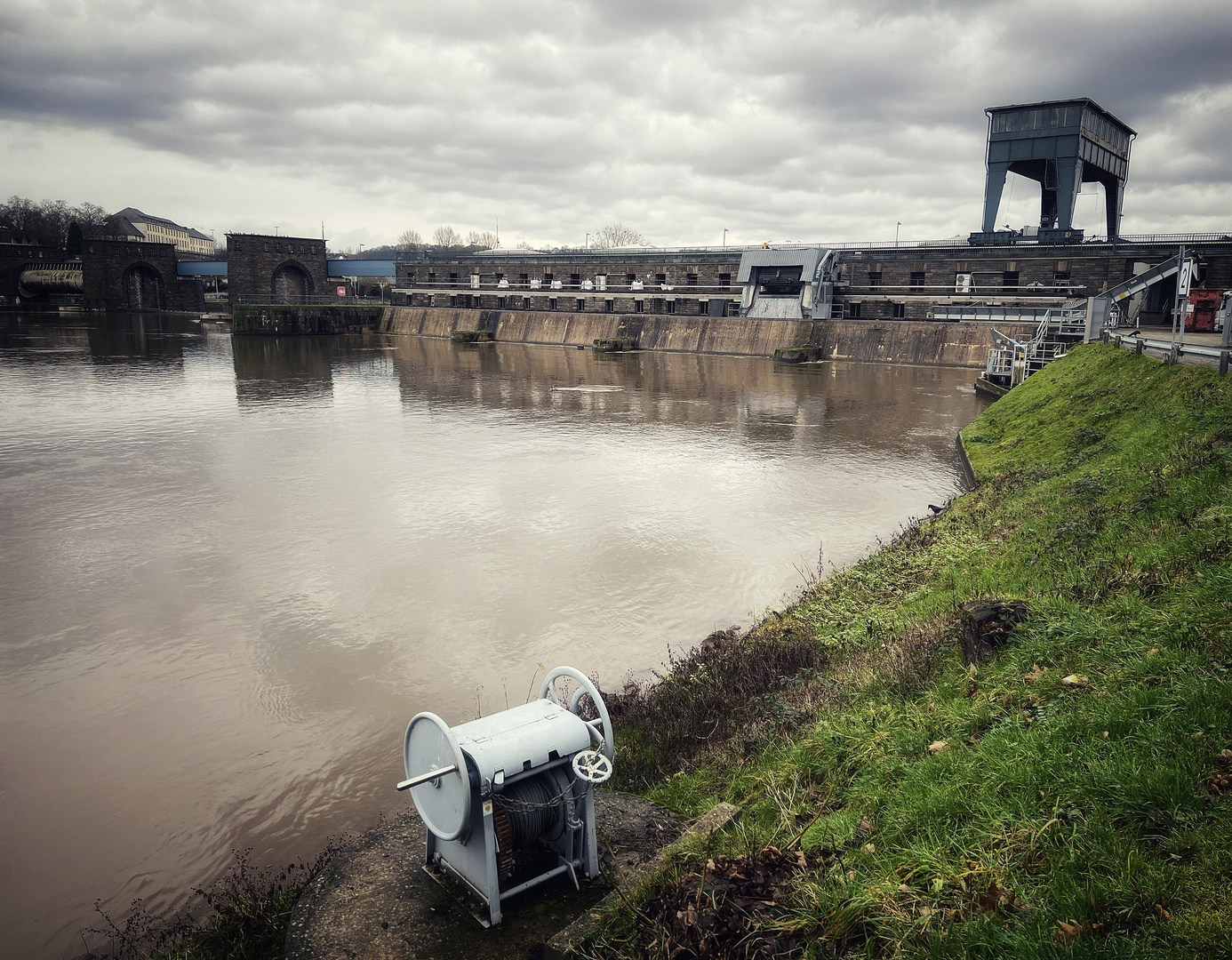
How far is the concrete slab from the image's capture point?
4.24 m

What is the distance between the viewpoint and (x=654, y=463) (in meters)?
17.5

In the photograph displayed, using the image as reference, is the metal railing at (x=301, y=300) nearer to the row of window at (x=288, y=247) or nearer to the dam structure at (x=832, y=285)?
the dam structure at (x=832, y=285)

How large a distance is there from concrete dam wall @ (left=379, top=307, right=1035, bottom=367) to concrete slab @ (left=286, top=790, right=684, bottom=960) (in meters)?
37.6

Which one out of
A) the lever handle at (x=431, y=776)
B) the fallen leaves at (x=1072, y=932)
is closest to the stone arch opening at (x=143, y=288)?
the lever handle at (x=431, y=776)

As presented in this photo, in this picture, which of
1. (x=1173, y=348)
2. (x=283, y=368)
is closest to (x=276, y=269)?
(x=283, y=368)

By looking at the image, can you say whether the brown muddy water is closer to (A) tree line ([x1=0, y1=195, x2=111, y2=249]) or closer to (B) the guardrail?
(B) the guardrail

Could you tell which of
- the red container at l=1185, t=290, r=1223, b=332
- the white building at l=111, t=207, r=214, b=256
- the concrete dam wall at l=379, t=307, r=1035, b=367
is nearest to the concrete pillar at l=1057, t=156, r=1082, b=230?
the concrete dam wall at l=379, t=307, r=1035, b=367

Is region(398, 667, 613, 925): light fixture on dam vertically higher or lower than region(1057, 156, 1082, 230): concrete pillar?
lower

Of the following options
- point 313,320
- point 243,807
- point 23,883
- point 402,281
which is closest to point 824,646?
point 243,807

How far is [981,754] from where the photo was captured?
14.1 feet

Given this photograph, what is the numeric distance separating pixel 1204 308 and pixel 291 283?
2706 inches

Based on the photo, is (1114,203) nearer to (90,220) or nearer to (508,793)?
(508,793)

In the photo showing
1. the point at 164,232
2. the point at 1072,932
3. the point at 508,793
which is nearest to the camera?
the point at 1072,932

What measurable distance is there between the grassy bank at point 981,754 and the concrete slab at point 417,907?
1.56ft
